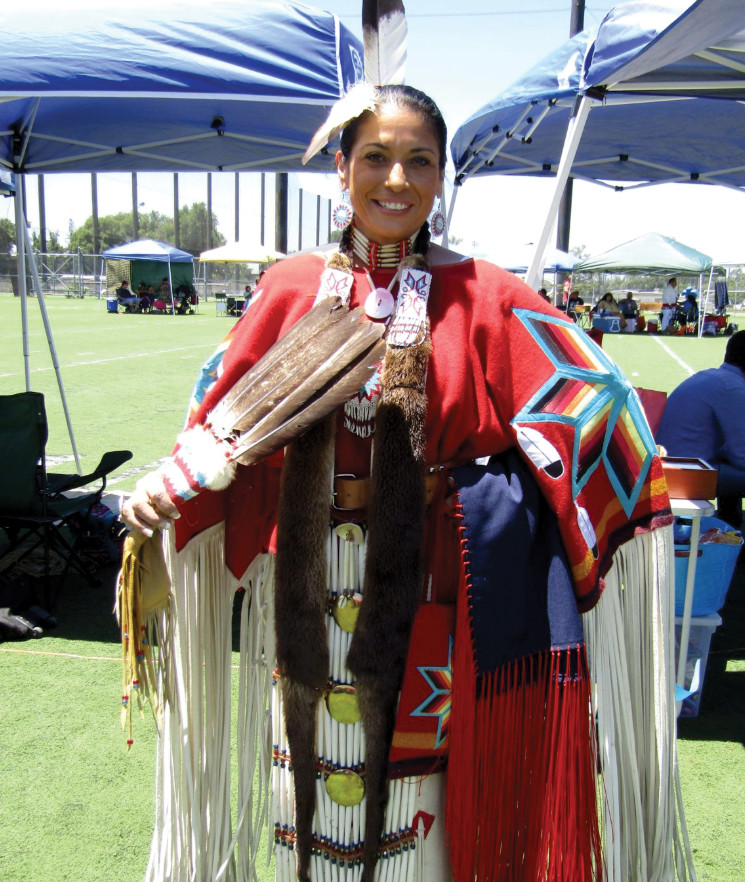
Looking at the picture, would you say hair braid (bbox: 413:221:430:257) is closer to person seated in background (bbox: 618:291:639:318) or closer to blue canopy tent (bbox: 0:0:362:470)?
blue canopy tent (bbox: 0:0:362:470)

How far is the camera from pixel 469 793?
138 centimetres

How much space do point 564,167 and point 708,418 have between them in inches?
52.1

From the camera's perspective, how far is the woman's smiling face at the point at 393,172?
4.56 feet

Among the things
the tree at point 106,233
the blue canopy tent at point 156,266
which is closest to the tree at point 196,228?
the tree at point 106,233

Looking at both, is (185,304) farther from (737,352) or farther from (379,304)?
(379,304)

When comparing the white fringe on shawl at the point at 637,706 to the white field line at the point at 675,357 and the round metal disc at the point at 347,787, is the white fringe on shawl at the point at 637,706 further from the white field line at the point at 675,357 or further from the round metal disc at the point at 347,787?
the white field line at the point at 675,357

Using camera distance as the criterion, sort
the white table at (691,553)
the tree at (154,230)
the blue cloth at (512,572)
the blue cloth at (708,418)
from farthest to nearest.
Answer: the tree at (154,230) → the blue cloth at (708,418) → the white table at (691,553) → the blue cloth at (512,572)

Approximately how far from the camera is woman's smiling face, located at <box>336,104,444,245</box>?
1390mm

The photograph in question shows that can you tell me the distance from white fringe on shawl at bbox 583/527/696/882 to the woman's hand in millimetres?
764

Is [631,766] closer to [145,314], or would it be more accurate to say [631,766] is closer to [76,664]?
[76,664]

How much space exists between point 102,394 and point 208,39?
6520 millimetres

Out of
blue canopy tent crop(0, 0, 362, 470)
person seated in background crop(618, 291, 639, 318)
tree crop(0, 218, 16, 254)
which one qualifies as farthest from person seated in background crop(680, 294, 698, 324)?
tree crop(0, 218, 16, 254)

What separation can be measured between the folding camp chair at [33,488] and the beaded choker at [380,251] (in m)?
2.61

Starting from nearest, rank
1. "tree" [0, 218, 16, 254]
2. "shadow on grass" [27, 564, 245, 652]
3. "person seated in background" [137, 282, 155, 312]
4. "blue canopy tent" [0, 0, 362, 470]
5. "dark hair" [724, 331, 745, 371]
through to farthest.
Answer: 1. "blue canopy tent" [0, 0, 362, 470]
2. "shadow on grass" [27, 564, 245, 652]
3. "dark hair" [724, 331, 745, 371]
4. "person seated in background" [137, 282, 155, 312]
5. "tree" [0, 218, 16, 254]
